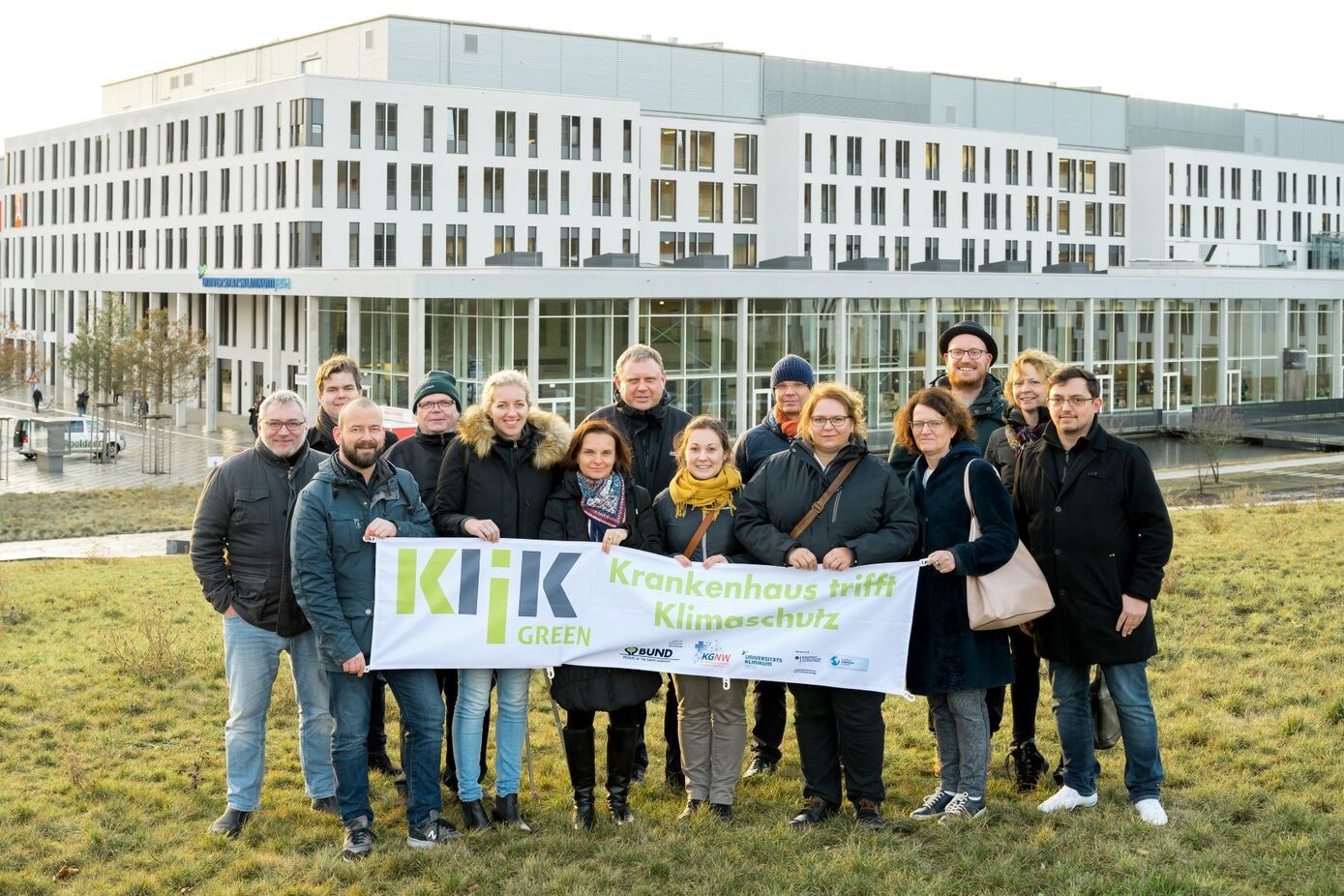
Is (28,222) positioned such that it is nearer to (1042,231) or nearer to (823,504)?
(1042,231)

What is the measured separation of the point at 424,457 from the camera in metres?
8.52

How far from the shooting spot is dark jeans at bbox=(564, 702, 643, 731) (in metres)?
7.84

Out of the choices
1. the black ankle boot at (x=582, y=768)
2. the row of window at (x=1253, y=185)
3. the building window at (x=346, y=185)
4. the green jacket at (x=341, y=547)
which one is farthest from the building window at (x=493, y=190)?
the black ankle boot at (x=582, y=768)

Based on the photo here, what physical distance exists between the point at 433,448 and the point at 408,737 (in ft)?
5.59

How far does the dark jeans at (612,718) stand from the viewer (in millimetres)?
7844

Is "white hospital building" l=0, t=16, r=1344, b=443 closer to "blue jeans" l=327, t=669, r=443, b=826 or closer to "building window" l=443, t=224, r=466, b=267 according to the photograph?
"building window" l=443, t=224, r=466, b=267

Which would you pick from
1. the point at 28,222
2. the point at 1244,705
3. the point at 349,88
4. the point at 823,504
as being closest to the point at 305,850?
the point at 823,504

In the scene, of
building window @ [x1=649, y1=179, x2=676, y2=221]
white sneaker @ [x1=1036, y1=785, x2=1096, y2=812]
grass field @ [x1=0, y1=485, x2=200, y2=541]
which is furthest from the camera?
building window @ [x1=649, y1=179, x2=676, y2=221]

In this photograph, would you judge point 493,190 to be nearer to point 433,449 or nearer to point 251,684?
point 433,449

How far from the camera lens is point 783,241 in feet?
240

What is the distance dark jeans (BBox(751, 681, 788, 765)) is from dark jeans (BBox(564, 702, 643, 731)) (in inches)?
43.4

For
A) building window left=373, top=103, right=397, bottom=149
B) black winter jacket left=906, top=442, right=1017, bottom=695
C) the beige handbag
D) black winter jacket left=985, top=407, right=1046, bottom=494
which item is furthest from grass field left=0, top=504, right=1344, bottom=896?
building window left=373, top=103, right=397, bottom=149

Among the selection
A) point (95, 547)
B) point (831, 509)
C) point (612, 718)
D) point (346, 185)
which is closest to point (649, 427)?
point (831, 509)

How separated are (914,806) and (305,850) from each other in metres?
3.20
